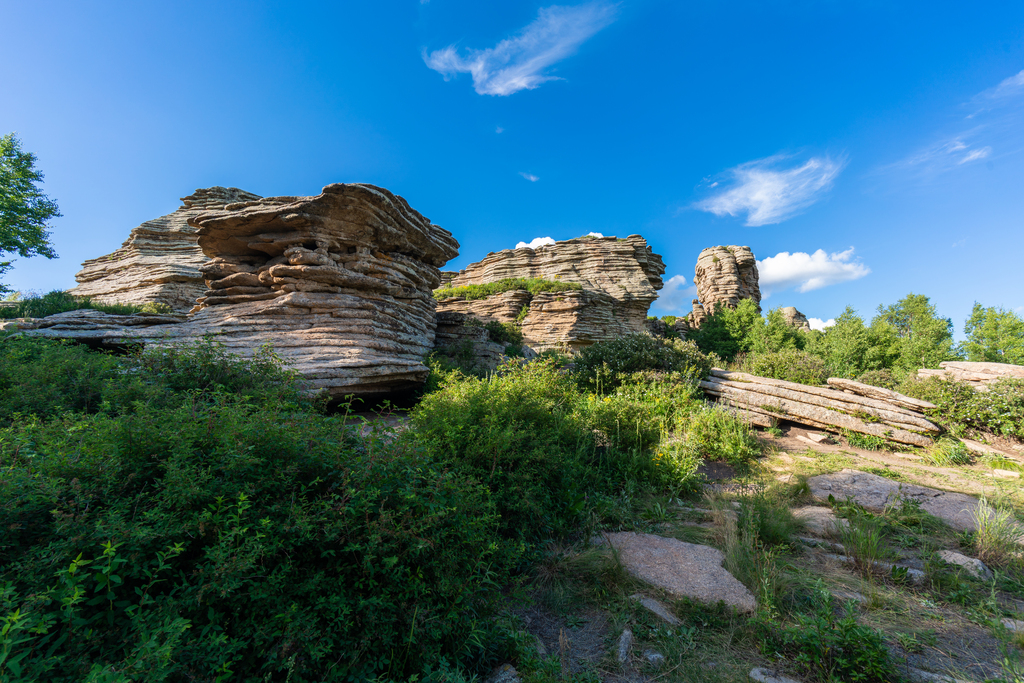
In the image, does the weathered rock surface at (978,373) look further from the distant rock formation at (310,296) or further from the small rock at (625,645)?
the distant rock formation at (310,296)

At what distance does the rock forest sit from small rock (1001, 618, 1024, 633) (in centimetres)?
4

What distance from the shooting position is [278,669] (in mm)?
1936

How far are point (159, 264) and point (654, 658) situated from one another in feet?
77.4

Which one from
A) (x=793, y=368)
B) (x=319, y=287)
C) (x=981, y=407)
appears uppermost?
(x=319, y=287)

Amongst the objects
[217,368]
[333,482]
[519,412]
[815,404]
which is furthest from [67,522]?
[815,404]

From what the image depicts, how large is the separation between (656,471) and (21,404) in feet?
28.7

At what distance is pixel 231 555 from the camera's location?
6.76 feet

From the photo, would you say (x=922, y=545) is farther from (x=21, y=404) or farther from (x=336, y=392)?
(x=21, y=404)

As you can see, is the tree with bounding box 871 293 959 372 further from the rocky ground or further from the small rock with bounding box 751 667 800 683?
the small rock with bounding box 751 667 800 683

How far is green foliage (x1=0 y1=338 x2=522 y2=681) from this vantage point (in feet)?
5.83

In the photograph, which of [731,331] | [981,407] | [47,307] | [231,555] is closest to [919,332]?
[731,331]

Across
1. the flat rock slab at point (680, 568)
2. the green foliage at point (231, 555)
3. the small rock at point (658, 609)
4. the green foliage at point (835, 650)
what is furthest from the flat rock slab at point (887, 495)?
the green foliage at point (231, 555)

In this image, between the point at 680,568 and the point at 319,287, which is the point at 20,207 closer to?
the point at 319,287

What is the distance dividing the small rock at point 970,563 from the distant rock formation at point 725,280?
3435 cm
